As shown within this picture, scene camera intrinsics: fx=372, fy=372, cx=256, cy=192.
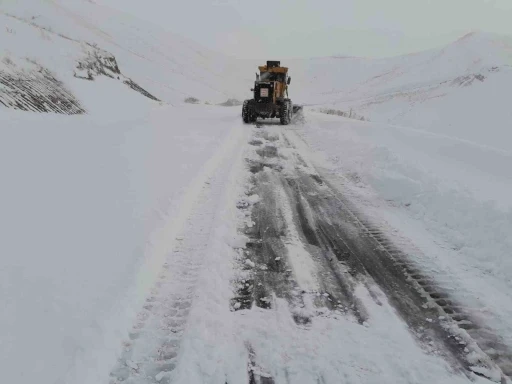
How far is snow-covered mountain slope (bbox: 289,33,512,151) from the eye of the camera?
1016 inches

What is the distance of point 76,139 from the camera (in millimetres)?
7746

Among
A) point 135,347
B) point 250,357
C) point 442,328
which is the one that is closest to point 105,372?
point 135,347

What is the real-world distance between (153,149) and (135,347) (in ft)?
20.5

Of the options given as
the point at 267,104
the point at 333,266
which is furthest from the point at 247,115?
the point at 333,266

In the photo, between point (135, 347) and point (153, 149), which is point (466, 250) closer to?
point (135, 347)

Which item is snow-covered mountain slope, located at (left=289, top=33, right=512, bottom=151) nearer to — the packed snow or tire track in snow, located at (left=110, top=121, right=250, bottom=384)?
the packed snow

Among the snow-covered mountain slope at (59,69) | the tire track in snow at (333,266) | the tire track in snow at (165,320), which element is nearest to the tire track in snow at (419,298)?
Result: the tire track in snow at (333,266)

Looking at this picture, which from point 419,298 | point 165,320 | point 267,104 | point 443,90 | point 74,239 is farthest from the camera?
point 443,90

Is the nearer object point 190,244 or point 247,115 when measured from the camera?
point 190,244

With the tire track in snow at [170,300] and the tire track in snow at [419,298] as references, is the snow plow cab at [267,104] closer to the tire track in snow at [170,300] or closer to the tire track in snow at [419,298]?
the tire track in snow at [170,300]

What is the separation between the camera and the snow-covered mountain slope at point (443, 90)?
25812 mm

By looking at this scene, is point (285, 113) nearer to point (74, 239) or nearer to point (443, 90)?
point (74, 239)

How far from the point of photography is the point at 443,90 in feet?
121

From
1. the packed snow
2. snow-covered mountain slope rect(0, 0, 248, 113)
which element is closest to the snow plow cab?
the packed snow
